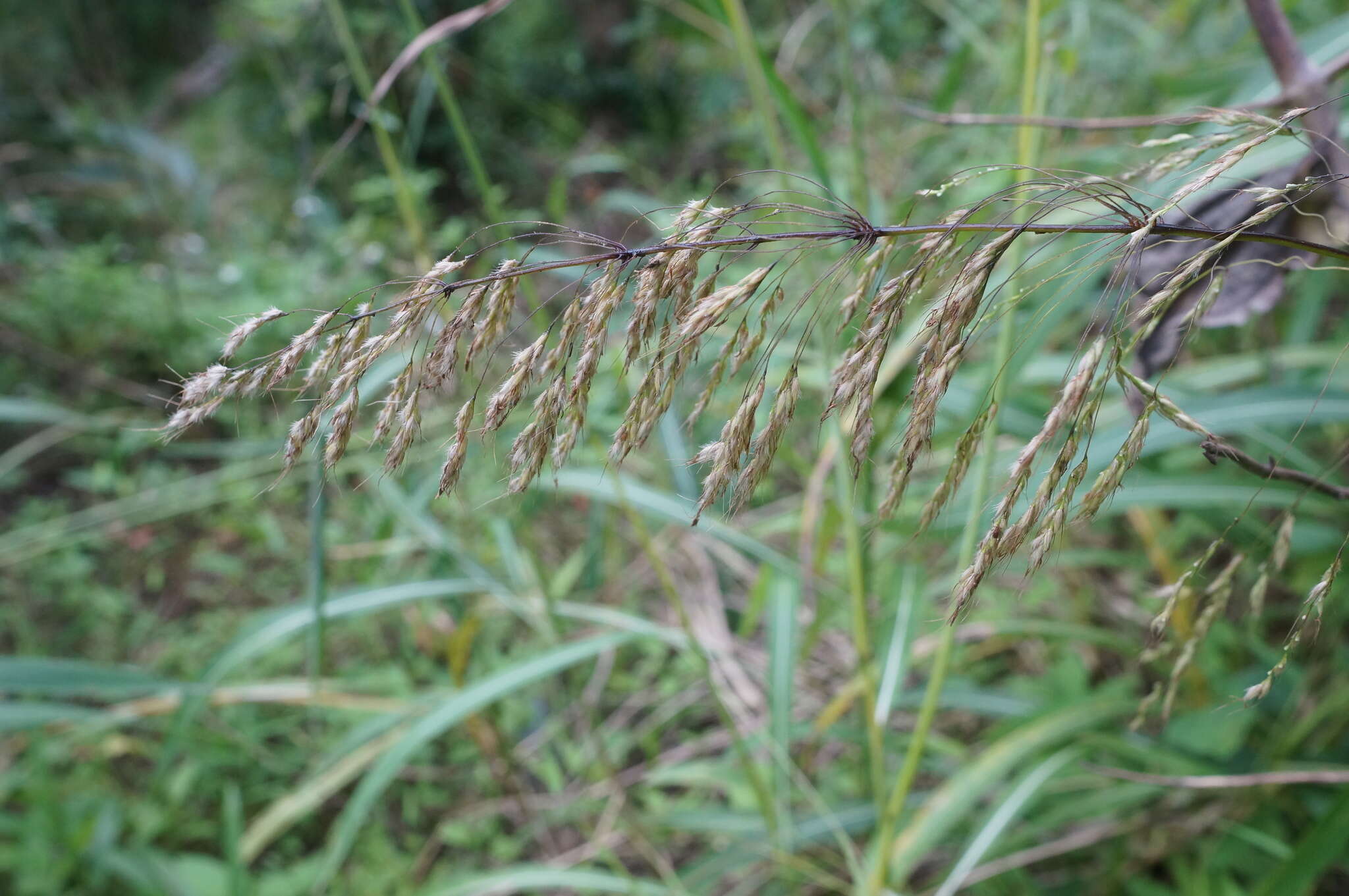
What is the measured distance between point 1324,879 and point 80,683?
6.07ft

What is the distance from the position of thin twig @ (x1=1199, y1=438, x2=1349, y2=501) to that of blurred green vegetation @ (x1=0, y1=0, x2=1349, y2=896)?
0.15 feet

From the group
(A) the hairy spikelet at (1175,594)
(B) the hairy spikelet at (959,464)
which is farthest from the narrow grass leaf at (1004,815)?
(B) the hairy spikelet at (959,464)

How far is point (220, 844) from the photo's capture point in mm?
1862

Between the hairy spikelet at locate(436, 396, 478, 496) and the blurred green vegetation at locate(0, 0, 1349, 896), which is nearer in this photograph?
the hairy spikelet at locate(436, 396, 478, 496)

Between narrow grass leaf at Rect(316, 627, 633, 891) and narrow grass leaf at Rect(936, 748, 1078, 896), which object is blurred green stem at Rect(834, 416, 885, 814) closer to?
narrow grass leaf at Rect(936, 748, 1078, 896)

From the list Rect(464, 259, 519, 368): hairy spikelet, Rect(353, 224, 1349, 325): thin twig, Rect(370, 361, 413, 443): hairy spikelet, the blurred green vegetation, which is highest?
Rect(353, 224, 1349, 325): thin twig

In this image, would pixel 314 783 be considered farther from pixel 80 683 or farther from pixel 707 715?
pixel 707 715

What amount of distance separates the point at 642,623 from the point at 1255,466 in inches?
34.0

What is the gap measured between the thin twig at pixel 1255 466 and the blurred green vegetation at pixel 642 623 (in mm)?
45

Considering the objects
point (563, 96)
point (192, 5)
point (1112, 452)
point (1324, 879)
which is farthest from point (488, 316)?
point (192, 5)

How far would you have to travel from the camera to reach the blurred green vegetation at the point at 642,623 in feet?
3.80

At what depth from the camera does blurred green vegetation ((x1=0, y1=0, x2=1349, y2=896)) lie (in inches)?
45.6

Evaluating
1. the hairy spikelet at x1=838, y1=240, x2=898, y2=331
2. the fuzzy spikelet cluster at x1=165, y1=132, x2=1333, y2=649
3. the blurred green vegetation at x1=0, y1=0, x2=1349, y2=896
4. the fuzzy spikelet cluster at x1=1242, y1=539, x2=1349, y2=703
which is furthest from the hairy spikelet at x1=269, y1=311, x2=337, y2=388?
the fuzzy spikelet cluster at x1=1242, y1=539, x2=1349, y2=703

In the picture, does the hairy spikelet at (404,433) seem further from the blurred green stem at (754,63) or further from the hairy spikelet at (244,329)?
the blurred green stem at (754,63)
